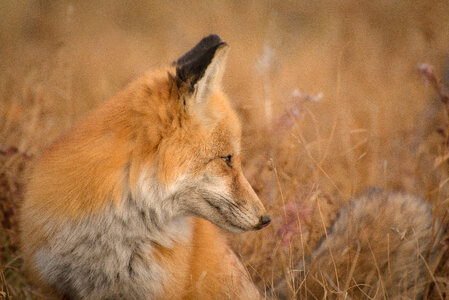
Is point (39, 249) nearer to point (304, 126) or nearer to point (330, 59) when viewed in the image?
point (304, 126)

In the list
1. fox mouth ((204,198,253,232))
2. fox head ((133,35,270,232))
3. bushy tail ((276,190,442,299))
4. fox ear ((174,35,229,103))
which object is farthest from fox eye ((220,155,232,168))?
bushy tail ((276,190,442,299))

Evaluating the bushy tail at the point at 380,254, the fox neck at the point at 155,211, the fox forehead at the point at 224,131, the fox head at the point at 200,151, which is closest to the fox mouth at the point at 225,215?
the fox head at the point at 200,151

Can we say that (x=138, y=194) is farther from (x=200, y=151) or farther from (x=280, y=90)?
(x=280, y=90)

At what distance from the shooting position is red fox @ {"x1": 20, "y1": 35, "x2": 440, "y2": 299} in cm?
219

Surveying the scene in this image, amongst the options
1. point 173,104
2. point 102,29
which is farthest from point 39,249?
point 102,29

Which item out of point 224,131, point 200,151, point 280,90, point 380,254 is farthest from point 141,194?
point 280,90

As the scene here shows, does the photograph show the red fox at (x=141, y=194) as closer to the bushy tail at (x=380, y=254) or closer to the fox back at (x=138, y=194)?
the fox back at (x=138, y=194)

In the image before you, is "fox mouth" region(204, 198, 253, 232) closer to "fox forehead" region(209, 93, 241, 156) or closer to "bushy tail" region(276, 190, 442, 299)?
"fox forehead" region(209, 93, 241, 156)

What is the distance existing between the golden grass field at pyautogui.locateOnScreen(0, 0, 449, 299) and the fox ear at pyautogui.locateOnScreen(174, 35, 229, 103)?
2.15ft

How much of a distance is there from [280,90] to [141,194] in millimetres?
4696

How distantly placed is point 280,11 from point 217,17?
2.24 m

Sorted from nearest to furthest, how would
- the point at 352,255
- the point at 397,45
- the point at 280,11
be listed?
the point at 352,255 < the point at 397,45 < the point at 280,11

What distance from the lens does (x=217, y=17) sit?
334 inches

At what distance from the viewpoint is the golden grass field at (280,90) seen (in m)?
3.20
